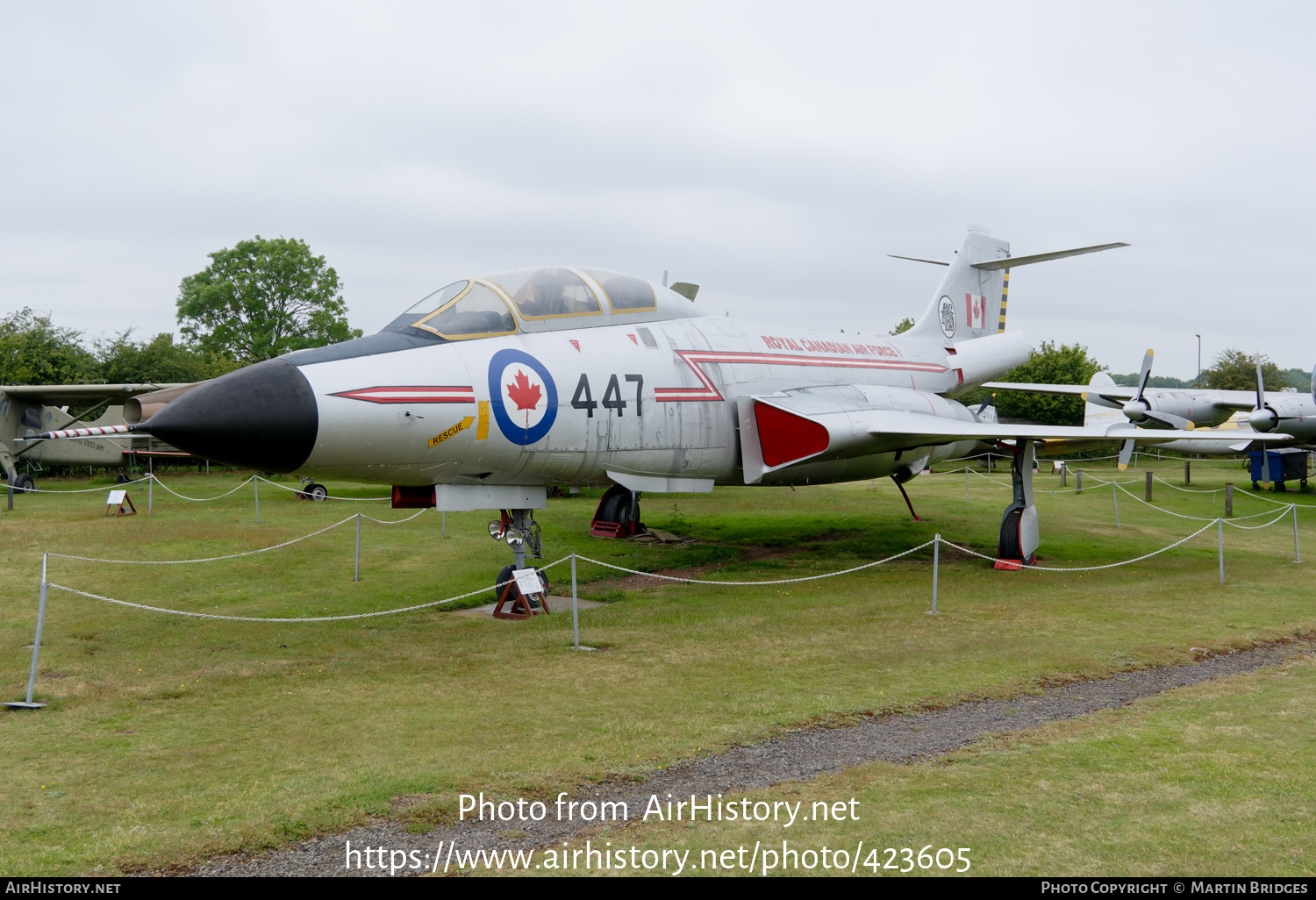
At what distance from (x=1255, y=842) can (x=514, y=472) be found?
5906mm

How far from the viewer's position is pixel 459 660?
23.1ft

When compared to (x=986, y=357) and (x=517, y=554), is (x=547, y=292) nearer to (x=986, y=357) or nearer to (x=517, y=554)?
(x=517, y=554)

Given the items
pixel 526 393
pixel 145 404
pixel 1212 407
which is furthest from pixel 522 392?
pixel 1212 407

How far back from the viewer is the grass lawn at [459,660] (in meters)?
4.36

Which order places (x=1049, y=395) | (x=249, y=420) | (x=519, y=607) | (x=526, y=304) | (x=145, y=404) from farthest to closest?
(x=1049, y=395), (x=145, y=404), (x=519, y=607), (x=526, y=304), (x=249, y=420)

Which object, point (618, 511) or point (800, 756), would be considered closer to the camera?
point (800, 756)

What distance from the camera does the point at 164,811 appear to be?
4094 mm

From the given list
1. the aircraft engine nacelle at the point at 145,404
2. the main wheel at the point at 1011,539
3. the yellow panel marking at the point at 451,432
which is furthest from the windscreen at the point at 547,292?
the aircraft engine nacelle at the point at 145,404

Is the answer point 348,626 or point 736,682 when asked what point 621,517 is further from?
point 736,682

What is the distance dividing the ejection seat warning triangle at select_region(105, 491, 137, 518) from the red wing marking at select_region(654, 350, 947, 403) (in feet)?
40.1

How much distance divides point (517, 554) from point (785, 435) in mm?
3288

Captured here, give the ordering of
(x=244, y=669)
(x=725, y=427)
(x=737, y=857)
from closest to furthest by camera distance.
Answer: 1. (x=737, y=857)
2. (x=244, y=669)
3. (x=725, y=427)

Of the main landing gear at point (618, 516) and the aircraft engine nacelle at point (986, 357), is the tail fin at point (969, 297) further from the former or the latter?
the main landing gear at point (618, 516)

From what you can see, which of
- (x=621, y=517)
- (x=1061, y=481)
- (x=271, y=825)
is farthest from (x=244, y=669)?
(x=1061, y=481)
